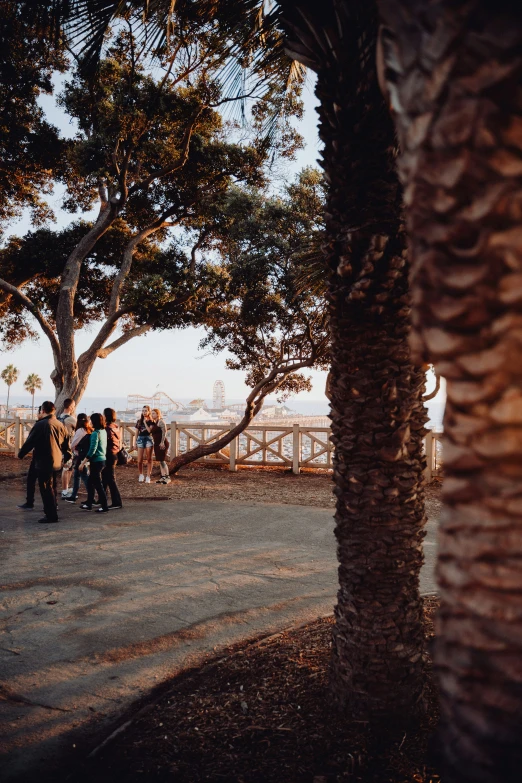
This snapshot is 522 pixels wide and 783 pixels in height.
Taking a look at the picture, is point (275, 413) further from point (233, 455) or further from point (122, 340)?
point (122, 340)

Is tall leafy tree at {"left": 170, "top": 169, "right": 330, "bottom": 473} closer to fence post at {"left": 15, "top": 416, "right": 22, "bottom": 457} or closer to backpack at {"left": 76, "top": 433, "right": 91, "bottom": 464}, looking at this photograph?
backpack at {"left": 76, "top": 433, "right": 91, "bottom": 464}

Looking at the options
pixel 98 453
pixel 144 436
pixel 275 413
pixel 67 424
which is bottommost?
pixel 98 453

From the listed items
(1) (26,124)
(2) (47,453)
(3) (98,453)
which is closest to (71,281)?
(1) (26,124)

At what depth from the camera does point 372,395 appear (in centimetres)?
314

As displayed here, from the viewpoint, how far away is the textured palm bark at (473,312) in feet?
3.43

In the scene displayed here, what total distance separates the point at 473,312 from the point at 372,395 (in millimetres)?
2068

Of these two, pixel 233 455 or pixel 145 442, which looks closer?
pixel 145 442

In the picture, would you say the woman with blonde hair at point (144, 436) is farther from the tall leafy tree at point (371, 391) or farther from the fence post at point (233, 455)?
the tall leafy tree at point (371, 391)

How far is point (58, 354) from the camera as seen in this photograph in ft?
48.3

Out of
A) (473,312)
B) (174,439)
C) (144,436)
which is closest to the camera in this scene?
(473,312)

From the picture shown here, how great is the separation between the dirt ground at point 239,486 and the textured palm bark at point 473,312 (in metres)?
8.73

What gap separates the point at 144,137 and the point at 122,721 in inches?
508

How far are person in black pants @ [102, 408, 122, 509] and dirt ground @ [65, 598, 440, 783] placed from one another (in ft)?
20.8

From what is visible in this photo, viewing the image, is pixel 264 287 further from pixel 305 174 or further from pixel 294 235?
pixel 305 174
